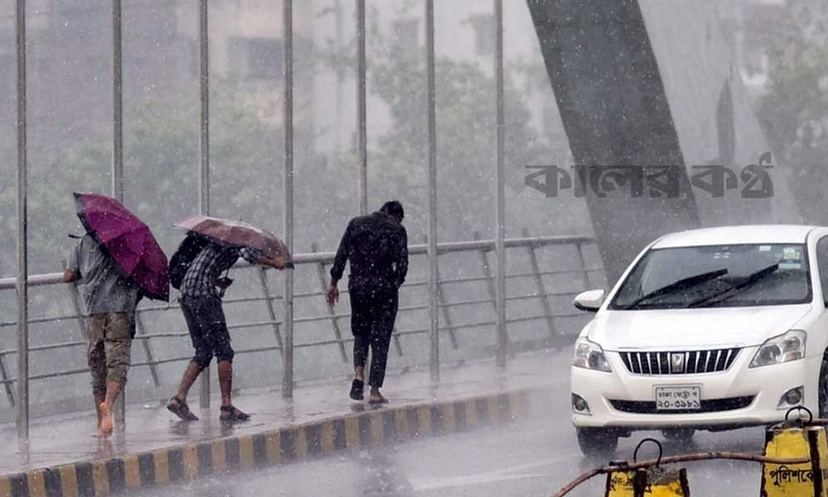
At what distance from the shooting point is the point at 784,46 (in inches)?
2544

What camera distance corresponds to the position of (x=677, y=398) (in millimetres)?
10875

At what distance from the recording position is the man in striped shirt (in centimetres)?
1307

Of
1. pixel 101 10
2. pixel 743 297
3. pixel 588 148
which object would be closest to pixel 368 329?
pixel 743 297

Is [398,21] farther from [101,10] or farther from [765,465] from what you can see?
[765,465]

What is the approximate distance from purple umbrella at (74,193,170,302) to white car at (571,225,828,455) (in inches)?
106

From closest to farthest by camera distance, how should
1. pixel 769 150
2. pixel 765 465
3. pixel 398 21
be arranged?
pixel 765 465, pixel 769 150, pixel 398 21

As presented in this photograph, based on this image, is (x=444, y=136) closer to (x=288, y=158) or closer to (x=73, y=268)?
(x=288, y=158)

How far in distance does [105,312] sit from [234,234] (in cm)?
114

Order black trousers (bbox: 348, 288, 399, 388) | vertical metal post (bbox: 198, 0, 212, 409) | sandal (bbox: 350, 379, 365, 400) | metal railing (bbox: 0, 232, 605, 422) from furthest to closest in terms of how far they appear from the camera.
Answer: metal railing (bbox: 0, 232, 605, 422) → sandal (bbox: 350, 379, 365, 400) → black trousers (bbox: 348, 288, 399, 388) → vertical metal post (bbox: 198, 0, 212, 409)

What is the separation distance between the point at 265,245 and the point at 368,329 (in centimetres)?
160

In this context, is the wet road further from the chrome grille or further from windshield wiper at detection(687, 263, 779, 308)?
windshield wiper at detection(687, 263, 779, 308)

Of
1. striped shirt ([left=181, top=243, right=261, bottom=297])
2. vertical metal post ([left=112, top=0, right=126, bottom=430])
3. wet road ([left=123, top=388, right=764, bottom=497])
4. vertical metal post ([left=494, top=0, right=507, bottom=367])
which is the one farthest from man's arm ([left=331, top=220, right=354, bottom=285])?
vertical metal post ([left=494, top=0, right=507, bottom=367])

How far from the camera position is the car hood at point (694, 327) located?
10953 mm

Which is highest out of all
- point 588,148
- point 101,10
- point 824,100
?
point 101,10
